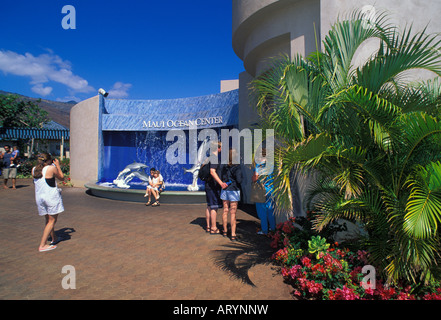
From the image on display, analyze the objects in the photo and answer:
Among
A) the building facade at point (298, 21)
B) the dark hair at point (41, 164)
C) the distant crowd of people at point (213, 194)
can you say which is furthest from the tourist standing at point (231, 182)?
the dark hair at point (41, 164)

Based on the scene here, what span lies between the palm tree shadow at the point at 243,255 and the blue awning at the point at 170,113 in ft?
27.8

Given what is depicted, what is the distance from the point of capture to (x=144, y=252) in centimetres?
499

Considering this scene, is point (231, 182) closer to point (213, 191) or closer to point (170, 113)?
point (213, 191)

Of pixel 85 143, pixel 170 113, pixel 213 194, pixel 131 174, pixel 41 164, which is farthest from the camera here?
pixel 170 113

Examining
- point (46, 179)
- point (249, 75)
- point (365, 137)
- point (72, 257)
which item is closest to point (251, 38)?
point (249, 75)

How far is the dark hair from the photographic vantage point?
4924mm

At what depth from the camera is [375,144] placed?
3342 mm

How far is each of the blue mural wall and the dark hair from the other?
1032 centimetres

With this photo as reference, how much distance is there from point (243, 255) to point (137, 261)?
71.5 inches

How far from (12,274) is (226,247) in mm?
3388

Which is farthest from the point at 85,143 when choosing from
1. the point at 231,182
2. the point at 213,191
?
the point at 231,182

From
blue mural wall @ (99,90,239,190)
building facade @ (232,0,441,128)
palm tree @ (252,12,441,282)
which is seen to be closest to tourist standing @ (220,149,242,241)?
palm tree @ (252,12,441,282)

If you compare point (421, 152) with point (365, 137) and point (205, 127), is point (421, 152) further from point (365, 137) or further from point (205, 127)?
point (205, 127)

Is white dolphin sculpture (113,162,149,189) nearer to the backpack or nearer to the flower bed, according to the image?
the backpack
